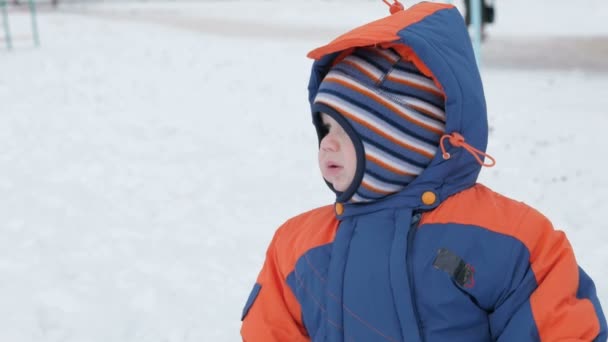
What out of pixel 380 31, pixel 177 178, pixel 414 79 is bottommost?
pixel 177 178

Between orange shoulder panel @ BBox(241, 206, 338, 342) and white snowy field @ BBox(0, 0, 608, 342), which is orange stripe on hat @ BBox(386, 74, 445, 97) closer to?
orange shoulder panel @ BBox(241, 206, 338, 342)

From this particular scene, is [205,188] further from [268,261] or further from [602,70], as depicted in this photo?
[602,70]

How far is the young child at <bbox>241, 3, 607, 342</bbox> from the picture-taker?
59.1 inches

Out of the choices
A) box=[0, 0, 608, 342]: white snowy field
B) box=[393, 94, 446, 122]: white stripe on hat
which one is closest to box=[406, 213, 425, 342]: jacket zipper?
box=[393, 94, 446, 122]: white stripe on hat

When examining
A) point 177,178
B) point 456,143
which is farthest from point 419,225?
point 177,178

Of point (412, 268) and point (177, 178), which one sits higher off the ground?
point (412, 268)

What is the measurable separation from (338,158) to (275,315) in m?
0.38

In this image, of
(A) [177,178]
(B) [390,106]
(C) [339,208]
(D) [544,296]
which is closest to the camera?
(D) [544,296]

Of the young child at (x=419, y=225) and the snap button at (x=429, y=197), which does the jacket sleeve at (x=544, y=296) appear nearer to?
the young child at (x=419, y=225)

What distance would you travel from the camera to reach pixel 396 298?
154 centimetres

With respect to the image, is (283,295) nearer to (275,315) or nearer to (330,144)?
(275,315)

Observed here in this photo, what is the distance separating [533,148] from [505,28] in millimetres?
9045

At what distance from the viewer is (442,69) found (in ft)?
5.02

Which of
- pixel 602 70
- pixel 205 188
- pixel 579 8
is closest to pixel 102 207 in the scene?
pixel 205 188
